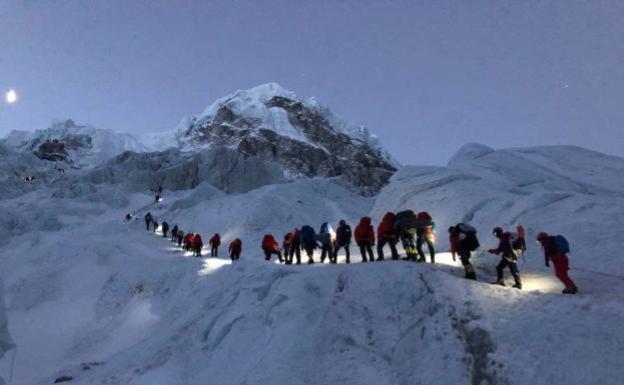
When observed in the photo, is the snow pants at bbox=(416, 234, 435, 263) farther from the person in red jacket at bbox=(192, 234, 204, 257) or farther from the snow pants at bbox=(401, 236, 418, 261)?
the person in red jacket at bbox=(192, 234, 204, 257)

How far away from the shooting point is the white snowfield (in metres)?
9.18

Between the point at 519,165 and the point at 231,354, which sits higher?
the point at 519,165

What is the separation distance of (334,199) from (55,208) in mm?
40207

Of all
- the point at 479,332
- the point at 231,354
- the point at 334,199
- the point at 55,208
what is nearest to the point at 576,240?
the point at 479,332

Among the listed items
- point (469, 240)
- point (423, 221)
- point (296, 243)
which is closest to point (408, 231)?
point (423, 221)

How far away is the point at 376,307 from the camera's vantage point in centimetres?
1165

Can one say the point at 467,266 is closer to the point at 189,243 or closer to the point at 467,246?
the point at 467,246

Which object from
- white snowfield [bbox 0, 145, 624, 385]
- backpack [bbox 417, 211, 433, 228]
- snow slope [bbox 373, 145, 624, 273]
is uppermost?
snow slope [bbox 373, 145, 624, 273]

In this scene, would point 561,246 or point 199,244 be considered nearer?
point 561,246

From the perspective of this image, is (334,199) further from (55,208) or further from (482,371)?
(482,371)

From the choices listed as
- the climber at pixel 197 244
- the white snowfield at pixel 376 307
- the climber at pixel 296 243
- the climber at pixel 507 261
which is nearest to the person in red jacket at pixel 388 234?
the white snowfield at pixel 376 307

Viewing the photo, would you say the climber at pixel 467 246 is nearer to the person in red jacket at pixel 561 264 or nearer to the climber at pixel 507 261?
the climber at pixel 507 261

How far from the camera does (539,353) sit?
8664 mm

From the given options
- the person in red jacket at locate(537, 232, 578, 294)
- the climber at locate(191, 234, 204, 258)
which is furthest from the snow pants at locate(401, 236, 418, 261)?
the climber at locate(191, 234, 204, 258)
